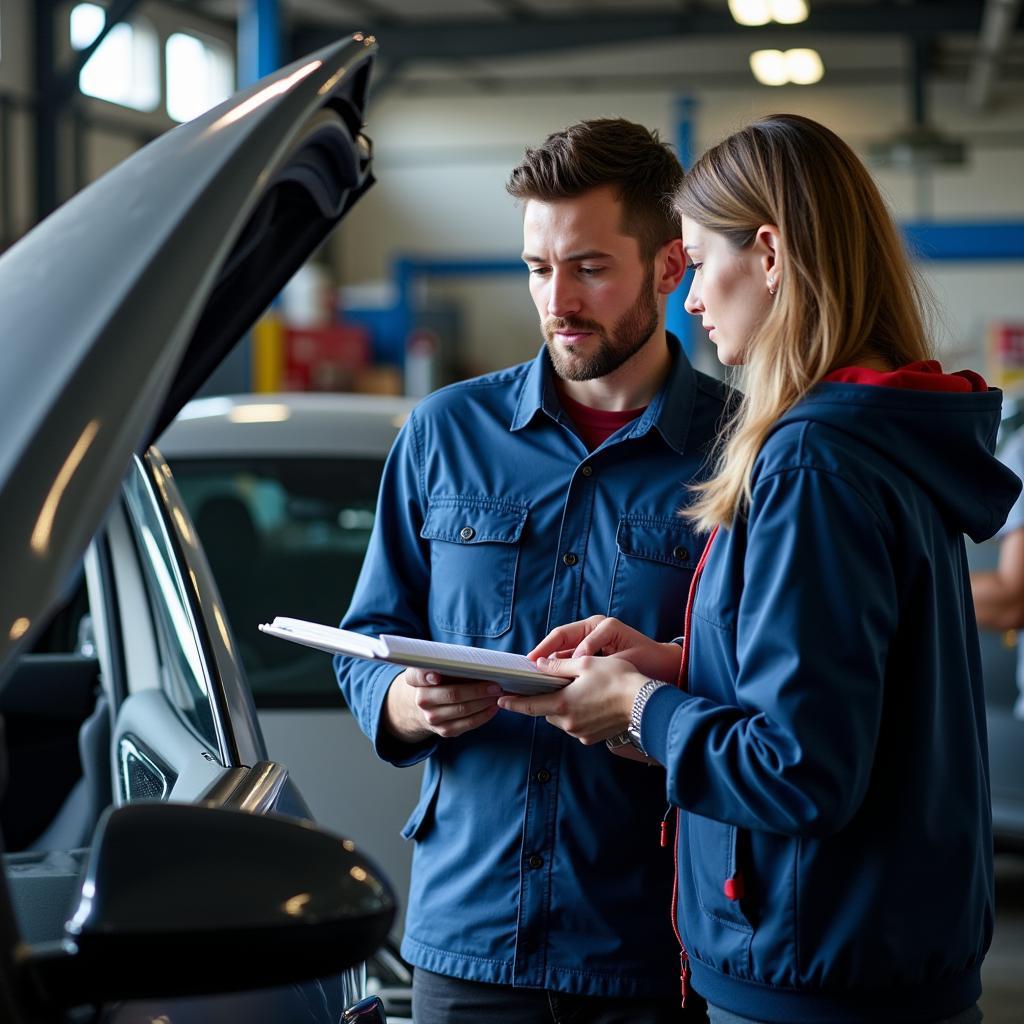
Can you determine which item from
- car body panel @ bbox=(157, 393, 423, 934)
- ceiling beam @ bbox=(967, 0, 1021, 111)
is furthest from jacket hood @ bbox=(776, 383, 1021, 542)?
ceiling beam @ bbox=(967, 0, 1021, 111)

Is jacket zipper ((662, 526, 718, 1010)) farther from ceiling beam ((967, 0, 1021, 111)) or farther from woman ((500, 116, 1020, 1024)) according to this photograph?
ceiling beam ((967, 0, 1021, 111))

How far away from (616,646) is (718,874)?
1.06ft

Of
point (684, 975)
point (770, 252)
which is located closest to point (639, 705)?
point (684, 975)

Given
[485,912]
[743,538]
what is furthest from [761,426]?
[485,912]

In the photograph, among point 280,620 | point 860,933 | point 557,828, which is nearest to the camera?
point 860,933

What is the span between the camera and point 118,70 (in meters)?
16.4

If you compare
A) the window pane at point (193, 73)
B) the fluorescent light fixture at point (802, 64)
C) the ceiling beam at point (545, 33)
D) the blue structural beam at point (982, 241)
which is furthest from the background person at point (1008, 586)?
the window pane at point (193, 73)

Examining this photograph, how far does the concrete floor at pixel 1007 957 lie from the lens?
4027 millimetres

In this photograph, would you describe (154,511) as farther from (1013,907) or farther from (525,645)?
(1013,907)

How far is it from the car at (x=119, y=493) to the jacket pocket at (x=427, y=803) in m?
0.22

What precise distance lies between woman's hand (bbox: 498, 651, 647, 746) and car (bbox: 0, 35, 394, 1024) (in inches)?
12.1

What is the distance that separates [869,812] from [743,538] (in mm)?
277

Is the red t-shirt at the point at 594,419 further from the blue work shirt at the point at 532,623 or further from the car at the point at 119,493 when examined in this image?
the car at the point at 119,493

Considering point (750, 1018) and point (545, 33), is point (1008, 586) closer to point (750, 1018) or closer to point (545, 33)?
point (750, 1018)
